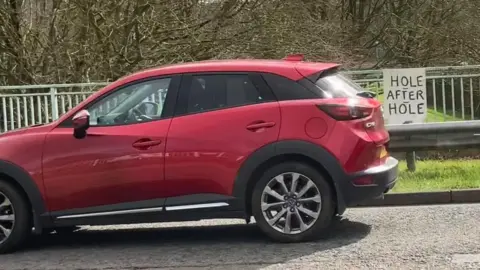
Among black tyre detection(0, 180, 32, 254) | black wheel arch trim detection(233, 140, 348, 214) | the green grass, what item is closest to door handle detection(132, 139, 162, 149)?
black wheel arch trim detection(233, 140, 348, 214)

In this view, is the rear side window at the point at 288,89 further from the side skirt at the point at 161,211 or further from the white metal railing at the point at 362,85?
the white metal railing at the point at 362,85

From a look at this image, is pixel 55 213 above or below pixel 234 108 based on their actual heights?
below

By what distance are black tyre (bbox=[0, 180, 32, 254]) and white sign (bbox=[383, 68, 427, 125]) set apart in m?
5.54

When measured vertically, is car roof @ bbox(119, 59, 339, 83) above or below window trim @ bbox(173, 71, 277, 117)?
above

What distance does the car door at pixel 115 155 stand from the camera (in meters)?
6.62

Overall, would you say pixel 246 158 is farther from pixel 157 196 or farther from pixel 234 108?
pixel 157 196

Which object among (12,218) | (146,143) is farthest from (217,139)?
(12,218)

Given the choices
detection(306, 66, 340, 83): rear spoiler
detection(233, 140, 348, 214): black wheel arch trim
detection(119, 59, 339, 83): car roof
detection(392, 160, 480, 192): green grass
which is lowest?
detection(392, 160, 480, 192): green grass

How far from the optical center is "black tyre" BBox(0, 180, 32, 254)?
22.3ft

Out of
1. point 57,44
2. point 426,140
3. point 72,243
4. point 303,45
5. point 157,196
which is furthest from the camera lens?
point 303,45

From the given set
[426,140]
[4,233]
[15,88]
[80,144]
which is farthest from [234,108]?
[15,88]

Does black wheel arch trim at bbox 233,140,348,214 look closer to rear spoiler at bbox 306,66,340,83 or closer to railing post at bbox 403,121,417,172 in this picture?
rear spoiler at bbox 306,66,340,83

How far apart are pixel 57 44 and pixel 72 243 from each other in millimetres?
7370

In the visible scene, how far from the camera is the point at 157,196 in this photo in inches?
261
